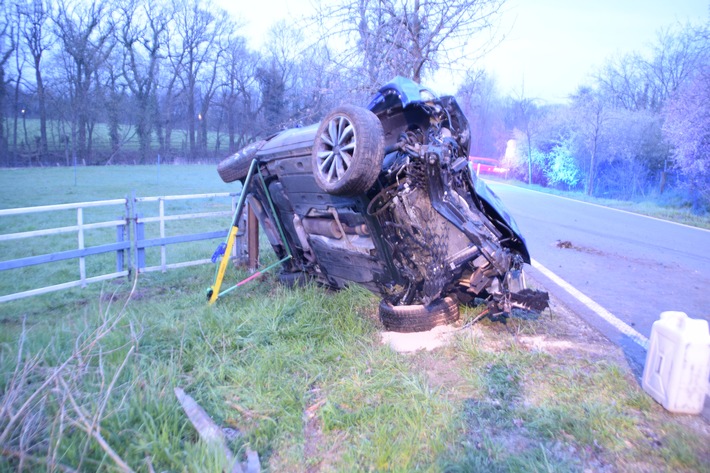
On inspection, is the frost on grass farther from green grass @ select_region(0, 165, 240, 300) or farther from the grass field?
green grass @ select_region(0, 165, 240, 300)

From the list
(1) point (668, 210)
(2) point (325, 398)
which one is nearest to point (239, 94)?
(1) point (668, 210)

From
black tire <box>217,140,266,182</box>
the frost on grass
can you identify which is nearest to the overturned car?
black tire <box>217,140,266,182</box>

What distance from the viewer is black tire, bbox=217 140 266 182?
5.61 meters

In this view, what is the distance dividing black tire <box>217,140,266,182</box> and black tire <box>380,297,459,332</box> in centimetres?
229

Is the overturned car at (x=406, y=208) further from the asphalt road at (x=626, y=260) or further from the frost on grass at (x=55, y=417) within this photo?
the frost on grass at (x=55, y=417)

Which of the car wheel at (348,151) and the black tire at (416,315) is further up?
the car wheel at (348,151)

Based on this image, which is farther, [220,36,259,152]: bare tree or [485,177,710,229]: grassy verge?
[220,36,259,152]: bare tree

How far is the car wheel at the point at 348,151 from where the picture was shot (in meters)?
3.84

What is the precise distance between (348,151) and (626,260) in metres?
6.63

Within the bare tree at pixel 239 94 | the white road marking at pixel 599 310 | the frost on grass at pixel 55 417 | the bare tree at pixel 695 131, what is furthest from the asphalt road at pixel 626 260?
the bare tree at pixel 239 94

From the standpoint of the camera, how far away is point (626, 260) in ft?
28.2

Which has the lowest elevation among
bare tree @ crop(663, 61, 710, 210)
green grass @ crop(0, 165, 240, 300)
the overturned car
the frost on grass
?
green grass @ crop(0, 165, 240, 300)

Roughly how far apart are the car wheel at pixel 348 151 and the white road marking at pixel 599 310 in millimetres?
3037

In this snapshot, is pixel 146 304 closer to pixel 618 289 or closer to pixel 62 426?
pixel 62 426
